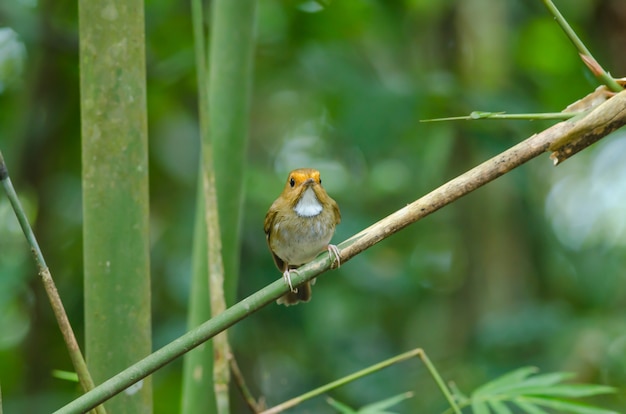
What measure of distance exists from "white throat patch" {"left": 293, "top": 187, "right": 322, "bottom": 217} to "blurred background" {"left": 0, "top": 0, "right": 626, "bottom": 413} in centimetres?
59

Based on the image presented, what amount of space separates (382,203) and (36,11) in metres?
2.19

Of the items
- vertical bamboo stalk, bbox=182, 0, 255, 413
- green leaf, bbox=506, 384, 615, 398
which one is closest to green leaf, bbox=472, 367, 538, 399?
green leaf, bbox=506, 384, 615, 398

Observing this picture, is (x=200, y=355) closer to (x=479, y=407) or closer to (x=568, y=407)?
(x=479, y=407)

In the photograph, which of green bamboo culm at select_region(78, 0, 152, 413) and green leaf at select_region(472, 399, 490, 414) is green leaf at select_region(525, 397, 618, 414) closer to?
green leaf at select_region(472, 399, 490, 414)

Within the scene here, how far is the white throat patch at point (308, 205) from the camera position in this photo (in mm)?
2852

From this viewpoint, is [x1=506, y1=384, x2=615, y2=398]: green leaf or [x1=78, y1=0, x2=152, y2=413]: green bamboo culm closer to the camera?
[x1=78, y1=0, x2=152, y2=413]: green bamboo culm

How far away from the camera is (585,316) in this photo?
420 centimetres

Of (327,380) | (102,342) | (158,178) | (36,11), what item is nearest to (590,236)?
(327,380)

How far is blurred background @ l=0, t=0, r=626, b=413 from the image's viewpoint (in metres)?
3.86

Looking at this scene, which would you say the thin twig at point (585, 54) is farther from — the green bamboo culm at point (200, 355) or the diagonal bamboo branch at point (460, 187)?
the green bamboo culm at point (200, 355)

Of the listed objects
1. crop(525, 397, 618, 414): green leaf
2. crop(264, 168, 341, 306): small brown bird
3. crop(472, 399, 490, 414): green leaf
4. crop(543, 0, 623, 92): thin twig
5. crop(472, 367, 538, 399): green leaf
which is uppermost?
crop(264, 168, 341, 306): small brown bird

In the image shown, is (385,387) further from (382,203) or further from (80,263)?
(80,263)

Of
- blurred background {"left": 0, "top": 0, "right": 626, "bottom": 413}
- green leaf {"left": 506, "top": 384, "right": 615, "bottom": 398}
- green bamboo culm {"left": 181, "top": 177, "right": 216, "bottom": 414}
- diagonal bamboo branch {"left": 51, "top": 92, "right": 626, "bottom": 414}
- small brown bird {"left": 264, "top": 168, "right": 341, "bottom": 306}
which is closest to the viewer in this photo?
diagonal bamboo branch {"left": 51, "top": 92, "right": 626, "bottom": 414}

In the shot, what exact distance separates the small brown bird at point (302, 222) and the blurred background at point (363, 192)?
57 centimetres
